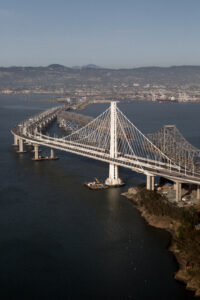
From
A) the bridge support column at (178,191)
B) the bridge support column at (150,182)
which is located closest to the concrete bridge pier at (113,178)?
the bridge support column at (150,182)

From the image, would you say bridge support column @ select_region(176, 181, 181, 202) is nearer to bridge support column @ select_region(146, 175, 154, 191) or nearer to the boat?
bridge support column @ select_region(146, 175, 154, 191)

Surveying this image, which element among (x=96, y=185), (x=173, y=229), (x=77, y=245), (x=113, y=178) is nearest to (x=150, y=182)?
(x=113, y=178)

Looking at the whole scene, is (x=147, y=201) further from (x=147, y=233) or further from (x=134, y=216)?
(x=147, y=233)

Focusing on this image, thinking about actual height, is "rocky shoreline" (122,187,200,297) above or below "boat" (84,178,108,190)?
below

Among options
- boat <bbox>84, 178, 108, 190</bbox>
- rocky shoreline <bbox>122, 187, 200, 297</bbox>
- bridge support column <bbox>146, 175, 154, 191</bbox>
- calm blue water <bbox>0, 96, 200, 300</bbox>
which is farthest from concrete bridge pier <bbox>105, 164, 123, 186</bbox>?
bridge support column <bbox>146, 175, 154, 191</bbox>

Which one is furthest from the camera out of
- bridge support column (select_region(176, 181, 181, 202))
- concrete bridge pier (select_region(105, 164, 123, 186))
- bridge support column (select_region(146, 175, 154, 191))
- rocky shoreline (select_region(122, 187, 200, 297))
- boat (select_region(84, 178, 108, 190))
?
concrete bridge pier (select_region(105, 164, 123, 186))

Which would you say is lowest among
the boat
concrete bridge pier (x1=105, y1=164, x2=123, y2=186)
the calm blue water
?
the calm blue water

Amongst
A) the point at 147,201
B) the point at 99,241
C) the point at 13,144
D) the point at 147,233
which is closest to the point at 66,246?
the point at 99,241
